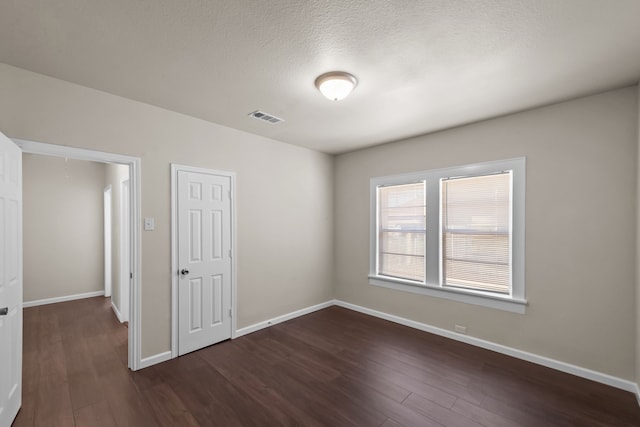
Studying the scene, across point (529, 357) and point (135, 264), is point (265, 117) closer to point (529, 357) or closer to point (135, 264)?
point (135, 264)

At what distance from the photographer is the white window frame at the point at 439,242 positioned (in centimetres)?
308

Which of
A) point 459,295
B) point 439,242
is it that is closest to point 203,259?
point 439,242

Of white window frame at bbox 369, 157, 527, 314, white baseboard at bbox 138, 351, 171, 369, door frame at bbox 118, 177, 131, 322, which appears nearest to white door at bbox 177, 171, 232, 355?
white baseboard at bbox 138, 351, 171, 369

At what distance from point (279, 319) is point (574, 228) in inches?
145

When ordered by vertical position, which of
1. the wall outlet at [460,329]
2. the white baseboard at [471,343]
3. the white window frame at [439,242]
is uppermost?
the white window frame at [439,242]

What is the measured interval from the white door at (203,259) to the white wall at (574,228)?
296cm

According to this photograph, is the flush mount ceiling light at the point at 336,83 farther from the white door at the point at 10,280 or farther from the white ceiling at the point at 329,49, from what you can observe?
the white door at the point at 10,280

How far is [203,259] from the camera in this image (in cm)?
338

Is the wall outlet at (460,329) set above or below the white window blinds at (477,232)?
below

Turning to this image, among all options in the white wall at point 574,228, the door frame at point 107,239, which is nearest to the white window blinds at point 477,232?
the white wall at point 574,228

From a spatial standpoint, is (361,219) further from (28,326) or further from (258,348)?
(28,326)

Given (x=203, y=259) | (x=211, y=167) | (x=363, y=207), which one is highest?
(x=211, y=167)

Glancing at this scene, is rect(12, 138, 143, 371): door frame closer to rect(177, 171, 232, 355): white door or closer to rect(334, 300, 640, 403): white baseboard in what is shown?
rect(177, 171, 232, 355): white door

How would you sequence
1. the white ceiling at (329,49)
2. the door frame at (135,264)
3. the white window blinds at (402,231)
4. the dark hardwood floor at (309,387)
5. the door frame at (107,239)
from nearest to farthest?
the white ceiling at (329,49) < the dark hardwood floor at (309,387) < the door frame at (135,264) < the white window blinds at (402,231) < the door frame at (107,239)
